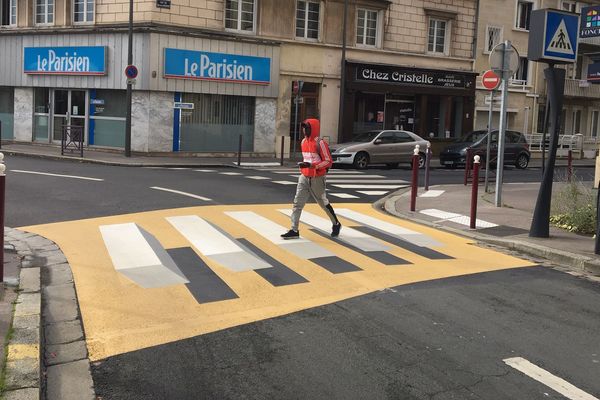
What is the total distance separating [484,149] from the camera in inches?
958

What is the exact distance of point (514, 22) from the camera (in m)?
33.8

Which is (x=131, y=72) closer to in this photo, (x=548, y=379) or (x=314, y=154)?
(x=314, y=154)

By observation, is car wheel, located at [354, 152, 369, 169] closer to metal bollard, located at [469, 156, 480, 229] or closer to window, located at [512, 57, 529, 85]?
metal bollard, located at [469, 156, 480, 229]

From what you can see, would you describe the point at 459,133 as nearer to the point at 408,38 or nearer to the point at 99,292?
the point at 408,38

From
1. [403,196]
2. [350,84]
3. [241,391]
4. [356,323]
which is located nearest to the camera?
[241,391]

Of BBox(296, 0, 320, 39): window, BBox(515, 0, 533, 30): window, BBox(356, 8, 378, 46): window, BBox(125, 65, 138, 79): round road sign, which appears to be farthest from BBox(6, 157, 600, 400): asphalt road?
BBox(515, 0, 533, 30): window

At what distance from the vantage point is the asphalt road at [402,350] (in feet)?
13.9

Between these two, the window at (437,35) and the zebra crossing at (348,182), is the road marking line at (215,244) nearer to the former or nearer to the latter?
the zebra crossing at (348,182)

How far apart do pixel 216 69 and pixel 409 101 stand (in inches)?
402

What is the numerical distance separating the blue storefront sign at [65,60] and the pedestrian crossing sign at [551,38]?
18.4 meters

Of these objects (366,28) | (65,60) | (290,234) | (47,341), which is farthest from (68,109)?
(47,341)

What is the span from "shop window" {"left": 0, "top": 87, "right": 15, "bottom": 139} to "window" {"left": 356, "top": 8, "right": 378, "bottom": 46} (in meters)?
15.1

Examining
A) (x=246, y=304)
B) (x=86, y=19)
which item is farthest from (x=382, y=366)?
(x=86, y=19)

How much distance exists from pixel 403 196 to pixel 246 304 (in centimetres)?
955
